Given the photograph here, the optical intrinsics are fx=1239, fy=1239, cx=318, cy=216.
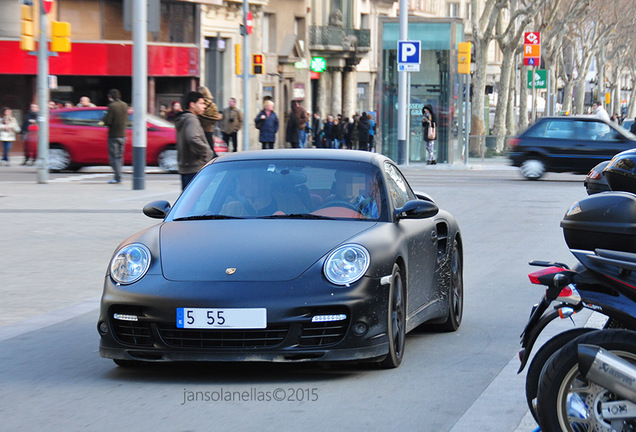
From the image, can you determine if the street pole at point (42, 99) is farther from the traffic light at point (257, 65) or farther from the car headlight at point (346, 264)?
the car headlight at point (346, 264)

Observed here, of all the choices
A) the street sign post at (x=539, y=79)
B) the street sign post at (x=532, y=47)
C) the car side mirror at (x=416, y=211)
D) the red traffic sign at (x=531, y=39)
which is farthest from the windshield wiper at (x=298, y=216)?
the street sign post at (x=539, y=79)

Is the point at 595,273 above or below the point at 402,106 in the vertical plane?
below

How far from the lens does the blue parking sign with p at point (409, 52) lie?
33656 mm

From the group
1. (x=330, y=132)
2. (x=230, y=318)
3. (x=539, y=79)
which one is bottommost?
(x=330, y=132)

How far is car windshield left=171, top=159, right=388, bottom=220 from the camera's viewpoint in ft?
24.1

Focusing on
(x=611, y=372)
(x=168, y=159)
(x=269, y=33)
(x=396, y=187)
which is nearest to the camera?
(x=611, y=372)

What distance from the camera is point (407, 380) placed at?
6.57 m

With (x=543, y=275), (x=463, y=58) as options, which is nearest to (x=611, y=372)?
(x=543, y=275)

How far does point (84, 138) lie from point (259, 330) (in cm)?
2406

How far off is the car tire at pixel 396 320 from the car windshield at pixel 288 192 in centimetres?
54

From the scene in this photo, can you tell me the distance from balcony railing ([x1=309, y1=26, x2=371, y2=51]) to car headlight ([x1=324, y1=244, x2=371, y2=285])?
57.7 m

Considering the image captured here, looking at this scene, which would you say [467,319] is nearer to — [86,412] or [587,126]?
[86,412]

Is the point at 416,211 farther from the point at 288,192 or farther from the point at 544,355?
the point at 544,355

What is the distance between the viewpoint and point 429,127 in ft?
117
